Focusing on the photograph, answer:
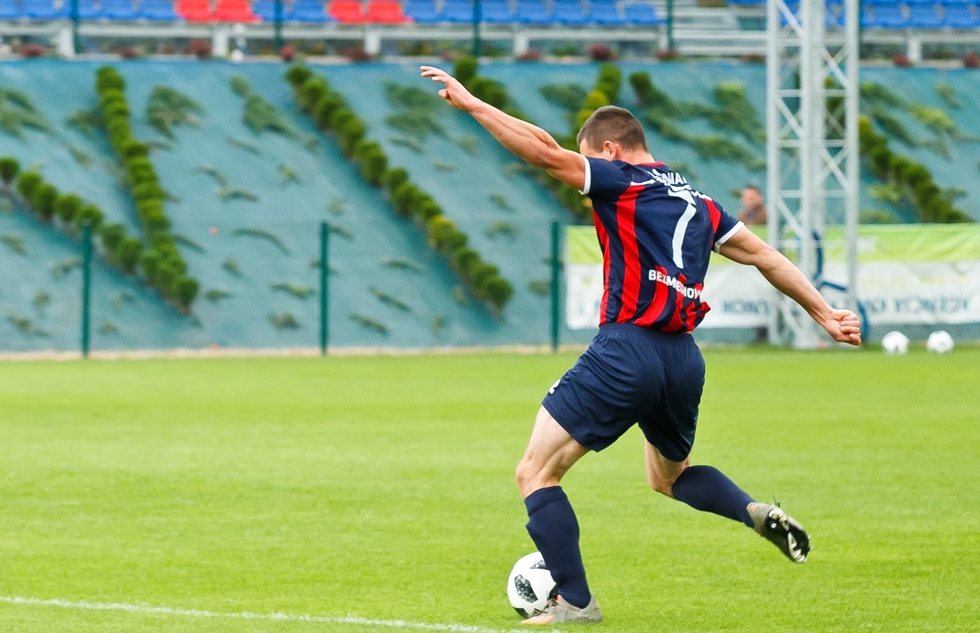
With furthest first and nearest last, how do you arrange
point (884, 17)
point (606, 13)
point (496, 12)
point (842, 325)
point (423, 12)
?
point (884, 17)
point (606, 13)
point (496, 12)
point (423, 12)
point (842, 325)

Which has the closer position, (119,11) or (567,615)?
(567,615)

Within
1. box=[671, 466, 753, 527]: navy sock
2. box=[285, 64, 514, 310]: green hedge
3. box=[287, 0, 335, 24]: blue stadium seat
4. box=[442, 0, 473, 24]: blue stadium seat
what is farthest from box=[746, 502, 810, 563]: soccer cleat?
box=[442, 0, 473, 24]: blue stadium seat

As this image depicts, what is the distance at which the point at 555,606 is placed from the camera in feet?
21.8

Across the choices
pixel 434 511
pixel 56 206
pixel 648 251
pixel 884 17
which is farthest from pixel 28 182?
pixel 648 251

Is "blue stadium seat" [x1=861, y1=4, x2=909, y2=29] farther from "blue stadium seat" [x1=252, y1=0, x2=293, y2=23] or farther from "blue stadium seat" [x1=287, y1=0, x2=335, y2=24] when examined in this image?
"blue stadium seat" [x1=252, y1=0, x2=293, y2=23]

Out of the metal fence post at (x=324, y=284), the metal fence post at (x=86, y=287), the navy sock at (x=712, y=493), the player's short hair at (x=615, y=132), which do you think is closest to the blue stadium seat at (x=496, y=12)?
the metal fence post at (x=324, y=284)

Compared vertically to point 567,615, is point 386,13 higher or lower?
higher

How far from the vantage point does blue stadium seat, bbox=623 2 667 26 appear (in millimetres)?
38281

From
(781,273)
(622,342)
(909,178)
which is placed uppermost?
(909,178)

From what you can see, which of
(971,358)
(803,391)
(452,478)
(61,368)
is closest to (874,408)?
(803,391)

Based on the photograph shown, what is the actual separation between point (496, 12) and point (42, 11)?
32.4 ft

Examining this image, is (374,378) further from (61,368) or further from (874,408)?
(874,408)

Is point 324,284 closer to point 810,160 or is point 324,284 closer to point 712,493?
point 810,160

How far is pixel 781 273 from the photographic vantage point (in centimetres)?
700
